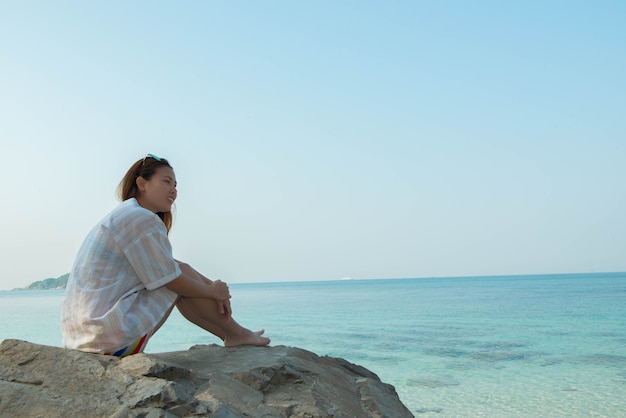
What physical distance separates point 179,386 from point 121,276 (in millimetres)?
777

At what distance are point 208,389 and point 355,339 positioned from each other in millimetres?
13051

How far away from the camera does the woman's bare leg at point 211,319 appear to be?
314 centimetres

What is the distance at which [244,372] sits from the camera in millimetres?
2775

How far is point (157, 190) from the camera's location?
315 cm

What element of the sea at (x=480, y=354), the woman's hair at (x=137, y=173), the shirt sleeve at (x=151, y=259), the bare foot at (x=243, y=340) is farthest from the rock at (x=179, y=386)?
the sea at (x=480, y=354)

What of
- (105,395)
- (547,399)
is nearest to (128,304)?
(105,395)

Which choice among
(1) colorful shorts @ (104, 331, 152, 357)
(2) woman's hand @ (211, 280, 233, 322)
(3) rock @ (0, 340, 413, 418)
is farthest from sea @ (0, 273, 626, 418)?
(1) colorful shorts @ (104, 331, 152, 357)

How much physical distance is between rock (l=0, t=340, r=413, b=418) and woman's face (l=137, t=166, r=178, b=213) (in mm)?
836

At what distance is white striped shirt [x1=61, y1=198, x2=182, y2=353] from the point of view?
2734 mm

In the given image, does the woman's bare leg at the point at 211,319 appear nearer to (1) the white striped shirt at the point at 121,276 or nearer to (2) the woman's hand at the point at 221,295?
(2) the woman's hand at the point at 221,295

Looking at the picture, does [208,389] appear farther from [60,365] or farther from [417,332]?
[417,332]

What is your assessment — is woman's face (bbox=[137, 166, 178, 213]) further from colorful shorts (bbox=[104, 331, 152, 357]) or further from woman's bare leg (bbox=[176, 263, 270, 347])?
colorful shorts (bbox=[104, 331, 152, 357])

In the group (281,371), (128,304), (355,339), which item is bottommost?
(355,339)

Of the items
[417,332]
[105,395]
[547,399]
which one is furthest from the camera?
[417,332]
